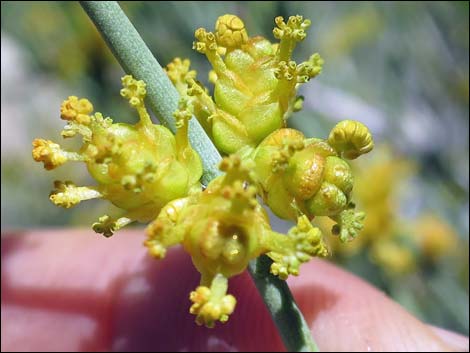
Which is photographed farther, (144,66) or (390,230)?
(390,230)

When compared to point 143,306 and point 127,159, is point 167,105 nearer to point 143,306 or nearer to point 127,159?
point 127,159

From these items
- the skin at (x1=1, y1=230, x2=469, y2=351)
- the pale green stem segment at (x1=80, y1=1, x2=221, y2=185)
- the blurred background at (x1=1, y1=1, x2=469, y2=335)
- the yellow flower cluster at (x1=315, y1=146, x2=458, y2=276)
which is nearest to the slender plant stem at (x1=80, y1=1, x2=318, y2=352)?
the pale green stem segment at (x1=80, y1=1, x2=221, y2=185)

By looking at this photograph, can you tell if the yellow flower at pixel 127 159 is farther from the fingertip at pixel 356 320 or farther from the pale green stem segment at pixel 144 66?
the fingertip at pixel 356 320

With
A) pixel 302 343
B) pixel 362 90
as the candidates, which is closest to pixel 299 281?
pixel 302 343

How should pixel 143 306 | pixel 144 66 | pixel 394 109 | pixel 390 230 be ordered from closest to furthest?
pixel 144 66 → pixel 143 306 → pixel 390 230 → pixel 394 109

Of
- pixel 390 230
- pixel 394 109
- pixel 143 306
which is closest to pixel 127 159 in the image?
pixel 143 306

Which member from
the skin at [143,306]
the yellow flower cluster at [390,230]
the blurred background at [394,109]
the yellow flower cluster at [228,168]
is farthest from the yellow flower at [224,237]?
the yellow flower cluster at [390,230]
